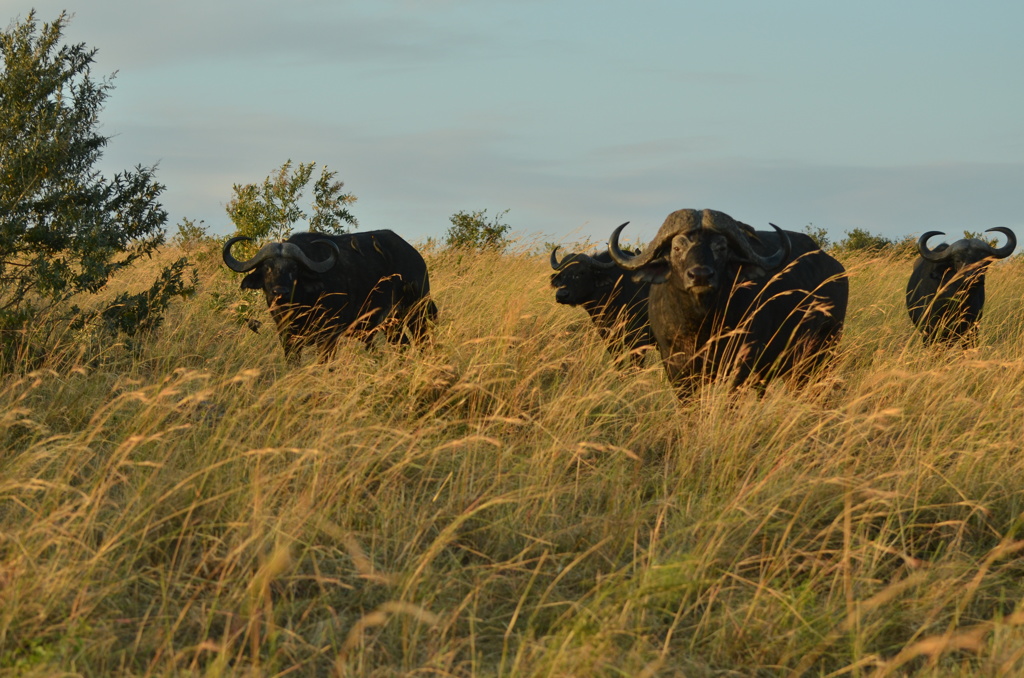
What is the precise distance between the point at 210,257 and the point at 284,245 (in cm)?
720

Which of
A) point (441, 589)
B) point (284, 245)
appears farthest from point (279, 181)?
point (441, 589)

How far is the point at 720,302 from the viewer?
255 inches

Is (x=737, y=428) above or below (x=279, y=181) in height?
below

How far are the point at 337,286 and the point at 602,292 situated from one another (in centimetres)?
255

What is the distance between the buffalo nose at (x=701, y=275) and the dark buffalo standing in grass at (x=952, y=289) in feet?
14.9

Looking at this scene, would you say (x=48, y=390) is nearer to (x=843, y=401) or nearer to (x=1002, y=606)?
(x=843, y=401)

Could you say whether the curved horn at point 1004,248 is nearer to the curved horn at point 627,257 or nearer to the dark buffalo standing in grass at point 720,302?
the dark buffalo standing in grass at point 720,302

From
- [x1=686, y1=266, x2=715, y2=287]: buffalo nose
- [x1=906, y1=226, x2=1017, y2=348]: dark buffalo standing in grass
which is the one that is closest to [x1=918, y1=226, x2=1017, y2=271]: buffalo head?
[x1=906, y1=226, x2=1017, y2=348]: dark buffalo standing in grass

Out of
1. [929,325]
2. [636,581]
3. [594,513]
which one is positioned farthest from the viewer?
[929,325]

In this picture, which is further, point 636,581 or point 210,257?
point 210,257

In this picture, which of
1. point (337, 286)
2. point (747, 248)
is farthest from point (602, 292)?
point (747, 248)

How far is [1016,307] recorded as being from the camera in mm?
13156

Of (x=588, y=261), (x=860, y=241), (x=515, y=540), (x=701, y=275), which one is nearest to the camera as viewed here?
(x=515, y=540)

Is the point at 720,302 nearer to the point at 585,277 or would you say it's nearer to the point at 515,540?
the point at 515,540
